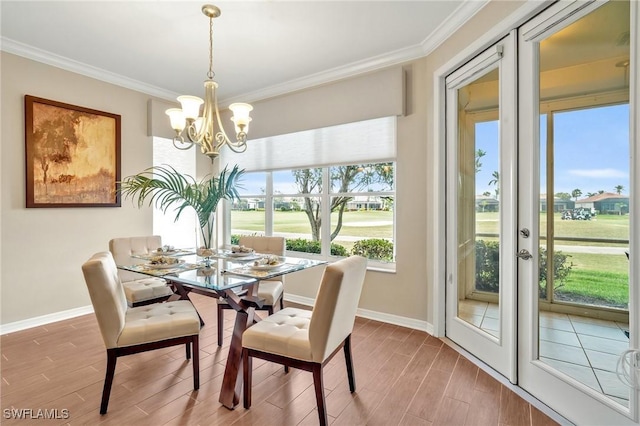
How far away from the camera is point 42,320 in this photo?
321 centimetres

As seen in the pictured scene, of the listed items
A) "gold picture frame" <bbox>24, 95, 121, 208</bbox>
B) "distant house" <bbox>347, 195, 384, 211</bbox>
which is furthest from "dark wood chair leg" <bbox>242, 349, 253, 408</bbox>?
"gold picture frame" <bbox>24, 95, 121, 208</bbox>

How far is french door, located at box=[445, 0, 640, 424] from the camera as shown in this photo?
61.4 inches

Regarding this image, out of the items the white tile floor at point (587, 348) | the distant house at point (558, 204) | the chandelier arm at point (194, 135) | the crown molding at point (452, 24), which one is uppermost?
the crown molding at point (452, 24)

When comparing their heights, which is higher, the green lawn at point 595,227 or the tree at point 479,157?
the tree at point 479,157

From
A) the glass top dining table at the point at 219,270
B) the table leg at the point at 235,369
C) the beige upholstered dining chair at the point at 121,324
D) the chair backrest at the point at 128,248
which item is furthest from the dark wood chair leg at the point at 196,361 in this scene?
the chair backrest at the point at 128,248

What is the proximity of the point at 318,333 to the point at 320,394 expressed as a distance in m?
0.32

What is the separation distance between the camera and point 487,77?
240 centimetres

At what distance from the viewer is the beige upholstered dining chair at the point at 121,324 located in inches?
70.3

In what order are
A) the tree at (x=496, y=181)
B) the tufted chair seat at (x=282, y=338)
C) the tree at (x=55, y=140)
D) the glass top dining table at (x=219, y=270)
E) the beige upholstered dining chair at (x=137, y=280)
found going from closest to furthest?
the tufted chair seat at (x=282, y=338)
the glass top dining table at (x=219, y=270)
the tree at (x=496, y=181)
the beige upholstered dining chair at (x=137, y=280)
the tree at (x=55, y=140)

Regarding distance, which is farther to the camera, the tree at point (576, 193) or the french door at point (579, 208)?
the tree at point (576, 193)

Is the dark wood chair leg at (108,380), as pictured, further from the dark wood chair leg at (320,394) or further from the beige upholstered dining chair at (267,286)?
the dark wood chair leg at (320,394)

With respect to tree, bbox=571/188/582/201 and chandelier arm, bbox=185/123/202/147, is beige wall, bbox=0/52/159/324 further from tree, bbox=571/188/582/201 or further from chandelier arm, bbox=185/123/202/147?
tree, bbox=571/188/582/201

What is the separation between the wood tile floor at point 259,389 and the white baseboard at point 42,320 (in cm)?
26

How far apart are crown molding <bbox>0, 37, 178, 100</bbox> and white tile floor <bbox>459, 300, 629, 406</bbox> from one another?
469cm
